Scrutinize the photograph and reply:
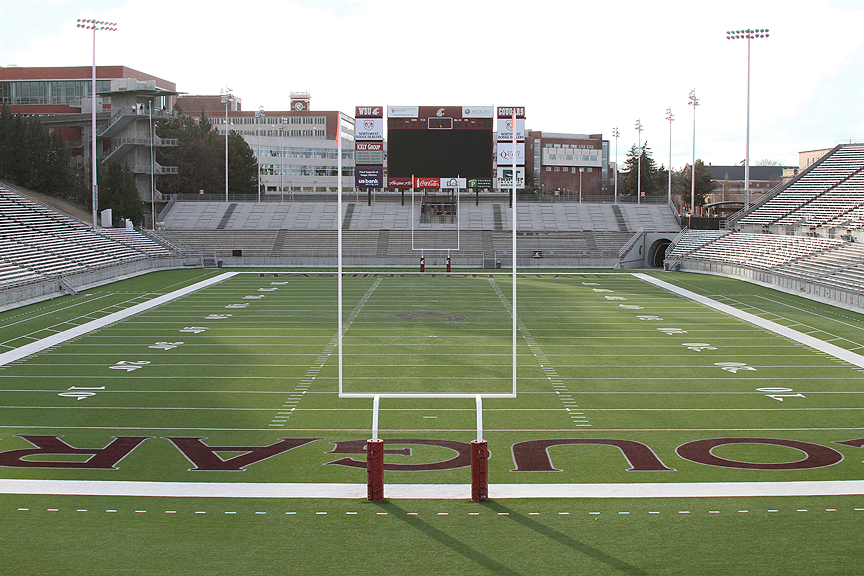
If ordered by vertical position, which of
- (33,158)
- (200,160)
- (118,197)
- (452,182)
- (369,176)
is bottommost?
(118,197)

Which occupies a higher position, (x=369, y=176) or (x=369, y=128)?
(x=369, y=128)

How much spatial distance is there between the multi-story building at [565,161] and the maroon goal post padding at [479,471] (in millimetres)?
85908

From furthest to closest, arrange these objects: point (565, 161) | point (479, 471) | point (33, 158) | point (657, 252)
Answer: point (565, 161) → point (657, 252) → point (33, 158) → point (479, 471)

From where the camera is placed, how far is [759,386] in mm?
13891

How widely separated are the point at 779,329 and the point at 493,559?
51.0 feet

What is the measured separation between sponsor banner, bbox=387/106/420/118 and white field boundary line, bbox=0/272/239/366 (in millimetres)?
17527

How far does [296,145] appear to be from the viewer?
8288 centimetres

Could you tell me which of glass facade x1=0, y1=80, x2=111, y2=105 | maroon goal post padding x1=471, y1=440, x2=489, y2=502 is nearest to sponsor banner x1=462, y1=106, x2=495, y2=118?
glass facade x1=0, y1=80, x2=111, y2=105

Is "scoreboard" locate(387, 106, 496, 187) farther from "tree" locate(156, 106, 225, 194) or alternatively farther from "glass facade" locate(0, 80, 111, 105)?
"glass facade" locate(0, 80, 111, 105)

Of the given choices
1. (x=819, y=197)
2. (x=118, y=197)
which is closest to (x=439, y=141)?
(x=118, y=197)

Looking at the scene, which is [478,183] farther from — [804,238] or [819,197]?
[804,238]

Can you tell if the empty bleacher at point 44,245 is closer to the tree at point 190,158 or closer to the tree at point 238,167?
the tree at point 190,158

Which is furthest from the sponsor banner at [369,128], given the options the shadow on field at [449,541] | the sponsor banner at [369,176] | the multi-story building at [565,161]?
the multi-story building at [565,161]

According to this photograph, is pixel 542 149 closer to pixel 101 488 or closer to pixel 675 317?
pixel 675 317
